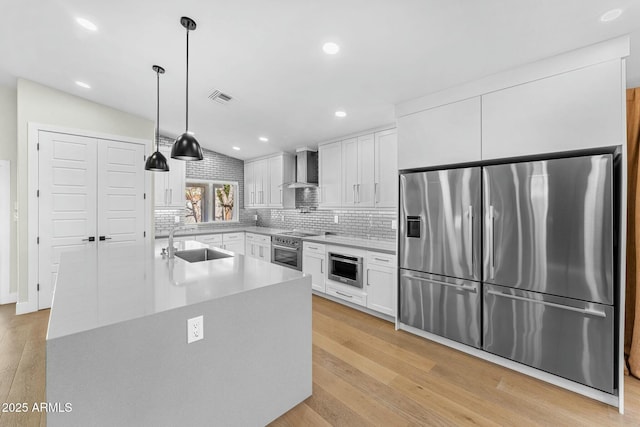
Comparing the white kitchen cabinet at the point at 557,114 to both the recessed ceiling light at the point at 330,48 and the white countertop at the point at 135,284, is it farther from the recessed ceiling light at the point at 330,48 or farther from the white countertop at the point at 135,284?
the white countertop at the point at 135,284

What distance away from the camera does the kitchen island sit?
120 cm

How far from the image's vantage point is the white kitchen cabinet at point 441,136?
2.60 metres

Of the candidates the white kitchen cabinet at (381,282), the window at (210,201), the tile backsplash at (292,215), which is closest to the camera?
the white kitchen cabinet at (381,282)

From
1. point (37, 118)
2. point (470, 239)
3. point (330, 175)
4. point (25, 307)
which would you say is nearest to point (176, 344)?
point (470, 239)

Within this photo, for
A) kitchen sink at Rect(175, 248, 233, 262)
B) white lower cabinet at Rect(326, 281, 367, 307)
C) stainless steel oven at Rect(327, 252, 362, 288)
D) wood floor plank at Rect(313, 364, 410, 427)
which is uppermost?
kitchen sink at Rect(175, 248, 233, 262)

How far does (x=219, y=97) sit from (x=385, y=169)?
7.68 ft

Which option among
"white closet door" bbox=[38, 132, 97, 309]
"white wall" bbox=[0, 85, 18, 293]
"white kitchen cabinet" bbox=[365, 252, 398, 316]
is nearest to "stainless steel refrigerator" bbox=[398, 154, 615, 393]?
"white kitchen cabinet" bbox=[365, 252, 398, 316]

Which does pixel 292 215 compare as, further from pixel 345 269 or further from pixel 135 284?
pixel 135 284

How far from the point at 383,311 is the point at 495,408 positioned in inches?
61.1

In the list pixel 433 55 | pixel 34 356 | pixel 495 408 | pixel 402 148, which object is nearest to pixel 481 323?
pixel 495 408

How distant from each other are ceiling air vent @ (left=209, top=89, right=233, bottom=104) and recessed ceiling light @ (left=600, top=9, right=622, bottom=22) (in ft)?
11.1

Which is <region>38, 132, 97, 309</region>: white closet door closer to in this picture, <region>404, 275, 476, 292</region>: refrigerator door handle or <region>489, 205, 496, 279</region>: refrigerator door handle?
<region>404, 275, 476, 292</region>: refrigerator door handle

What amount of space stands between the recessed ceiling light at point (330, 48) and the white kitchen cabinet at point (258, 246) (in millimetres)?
3597

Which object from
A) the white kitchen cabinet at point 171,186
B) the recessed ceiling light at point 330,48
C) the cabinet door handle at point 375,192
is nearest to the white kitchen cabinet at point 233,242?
the white kitchen cabinet at point 171,186
